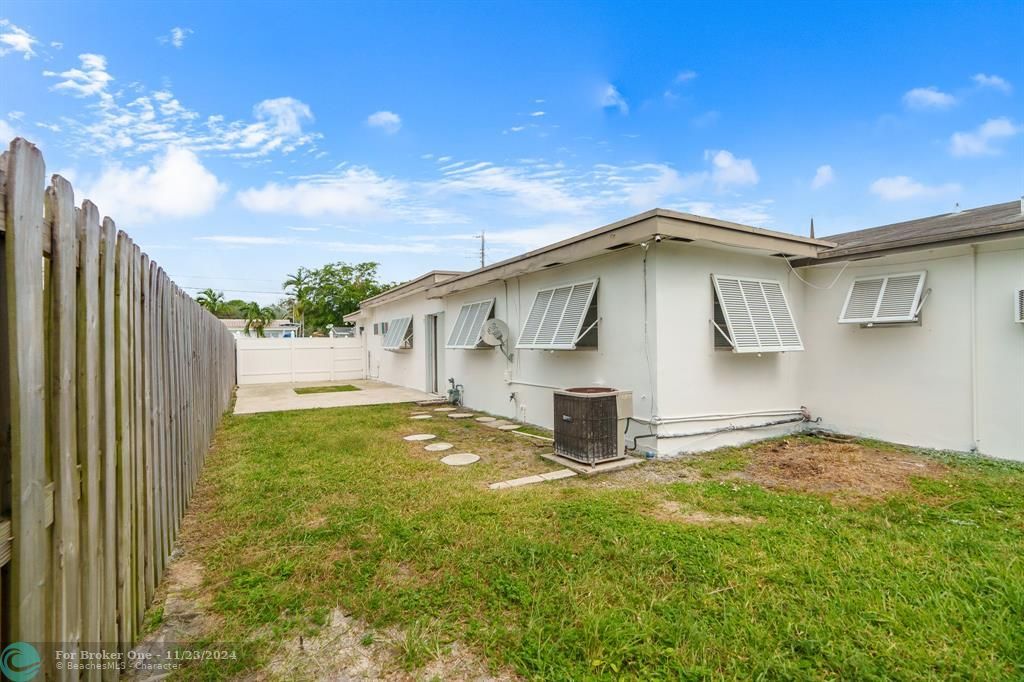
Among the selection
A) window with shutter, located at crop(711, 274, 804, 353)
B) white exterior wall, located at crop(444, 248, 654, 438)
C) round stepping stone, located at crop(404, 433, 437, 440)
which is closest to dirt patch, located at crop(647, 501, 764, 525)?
white exterior wall, located at crop(444, 248, 654, 438)

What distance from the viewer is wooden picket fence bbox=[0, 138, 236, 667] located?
1.25 m

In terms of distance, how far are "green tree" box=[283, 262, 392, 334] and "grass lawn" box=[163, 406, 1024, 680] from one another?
32379mm

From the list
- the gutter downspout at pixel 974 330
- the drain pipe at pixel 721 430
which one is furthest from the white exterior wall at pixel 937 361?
the drain pipe at pixel 721 430

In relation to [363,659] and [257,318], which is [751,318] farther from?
[257,318]

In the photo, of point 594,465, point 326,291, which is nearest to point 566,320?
point 594,465

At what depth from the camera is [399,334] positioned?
15.6 metres

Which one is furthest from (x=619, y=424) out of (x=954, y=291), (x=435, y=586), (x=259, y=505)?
(x=954, y=291)

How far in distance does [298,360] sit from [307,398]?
21.9 ft

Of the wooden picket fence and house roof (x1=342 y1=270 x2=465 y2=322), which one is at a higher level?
house roof (x1=342 y1=270 x2=465 y2=322)

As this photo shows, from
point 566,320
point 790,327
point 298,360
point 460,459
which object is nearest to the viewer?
point 460,459

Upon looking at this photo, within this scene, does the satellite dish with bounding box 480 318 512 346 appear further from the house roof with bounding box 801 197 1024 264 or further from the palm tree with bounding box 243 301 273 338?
the palm tree with bounding box 243 301 273 338

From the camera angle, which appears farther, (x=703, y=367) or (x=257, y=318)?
(x=257, y=318)

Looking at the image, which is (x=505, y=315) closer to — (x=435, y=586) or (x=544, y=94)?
(x=544, y=94)

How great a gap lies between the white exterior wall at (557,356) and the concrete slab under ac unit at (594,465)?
77 centimetres
